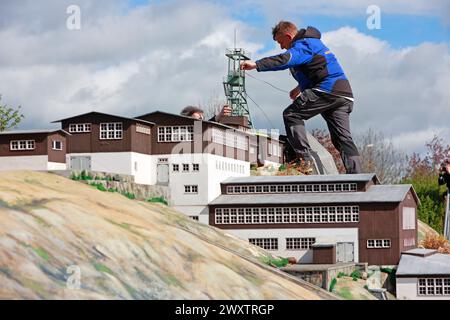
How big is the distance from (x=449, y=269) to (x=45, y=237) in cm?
5445

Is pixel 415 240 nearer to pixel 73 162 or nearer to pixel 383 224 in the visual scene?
pixel 383 224

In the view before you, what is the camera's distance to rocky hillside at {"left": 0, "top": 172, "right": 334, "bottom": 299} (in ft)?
33.7

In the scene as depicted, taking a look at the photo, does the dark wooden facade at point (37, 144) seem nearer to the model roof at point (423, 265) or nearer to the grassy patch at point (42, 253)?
the model roof at point (423, 265)

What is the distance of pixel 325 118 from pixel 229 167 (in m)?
69.4

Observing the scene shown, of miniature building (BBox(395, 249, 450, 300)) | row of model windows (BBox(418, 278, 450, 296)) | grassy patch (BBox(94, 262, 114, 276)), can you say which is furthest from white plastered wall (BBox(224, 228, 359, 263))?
grassy patch (BBox(94, 262, 114, 276))

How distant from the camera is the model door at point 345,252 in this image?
231 feet

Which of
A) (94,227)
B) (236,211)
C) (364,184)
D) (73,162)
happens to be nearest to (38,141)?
(73,162)

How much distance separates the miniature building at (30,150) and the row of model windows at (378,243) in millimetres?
26497

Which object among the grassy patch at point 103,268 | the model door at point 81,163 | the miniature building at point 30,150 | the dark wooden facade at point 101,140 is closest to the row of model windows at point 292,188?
the dark wooden facade at point 101,140

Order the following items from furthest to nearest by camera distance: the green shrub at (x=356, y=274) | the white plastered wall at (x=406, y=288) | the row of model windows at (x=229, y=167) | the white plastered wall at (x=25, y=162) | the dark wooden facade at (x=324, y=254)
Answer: the row of model windows at (x=229, y=167), the dark wooden facade at (x=324, y=254), the white plastered wall at (x=25, y=162), the green shrub at (x=356, y=274), the white plastered wall at (x=406, y=288)

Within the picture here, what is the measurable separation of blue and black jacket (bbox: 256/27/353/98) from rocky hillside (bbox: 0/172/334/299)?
3.23 m

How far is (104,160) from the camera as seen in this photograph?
73.5 m

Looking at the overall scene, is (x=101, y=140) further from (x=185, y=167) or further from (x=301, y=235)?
(x=301, y=235)

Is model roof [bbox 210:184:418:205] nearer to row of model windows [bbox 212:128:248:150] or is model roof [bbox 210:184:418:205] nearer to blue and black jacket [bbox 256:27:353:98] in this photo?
row of model windows [bbox 212:128:248:150]
